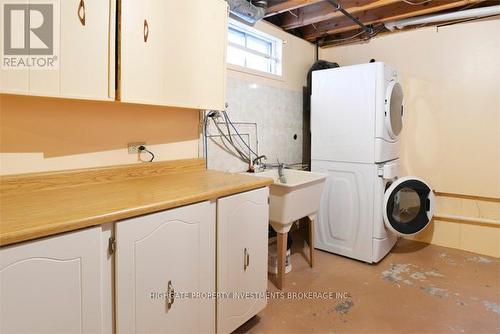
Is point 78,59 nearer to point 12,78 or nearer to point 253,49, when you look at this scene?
point 12,78

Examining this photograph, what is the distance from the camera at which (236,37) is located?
275cm

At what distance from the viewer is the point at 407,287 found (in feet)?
7.80

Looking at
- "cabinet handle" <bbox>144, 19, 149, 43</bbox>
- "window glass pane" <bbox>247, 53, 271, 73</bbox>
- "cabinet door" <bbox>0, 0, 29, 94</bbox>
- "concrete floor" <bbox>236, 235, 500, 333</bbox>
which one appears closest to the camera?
"cabinet door" <bbox>0, 0, 29, 94</bbox>

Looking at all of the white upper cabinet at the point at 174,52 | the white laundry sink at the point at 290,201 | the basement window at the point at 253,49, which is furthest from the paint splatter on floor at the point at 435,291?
the basement window at the point at 253,49

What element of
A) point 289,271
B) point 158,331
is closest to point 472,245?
point 289,271

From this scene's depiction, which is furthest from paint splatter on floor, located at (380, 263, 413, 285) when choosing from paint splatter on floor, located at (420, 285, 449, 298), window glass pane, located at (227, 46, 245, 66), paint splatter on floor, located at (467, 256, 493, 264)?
window glass pane, located at (227, 46, 245, 66)

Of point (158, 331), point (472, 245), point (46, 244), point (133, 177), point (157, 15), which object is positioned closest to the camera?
point (46, 244)

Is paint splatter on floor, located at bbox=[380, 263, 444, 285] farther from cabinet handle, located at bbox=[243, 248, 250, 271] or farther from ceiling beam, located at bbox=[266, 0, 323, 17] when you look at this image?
ceiling beam, located at bbox=[266, 0, 323, 17]

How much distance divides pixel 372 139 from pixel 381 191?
0.47m

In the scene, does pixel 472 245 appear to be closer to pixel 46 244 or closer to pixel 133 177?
pixel 133 177

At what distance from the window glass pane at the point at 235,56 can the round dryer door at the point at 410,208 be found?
178 cm

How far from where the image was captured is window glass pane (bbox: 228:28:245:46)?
2.70 m

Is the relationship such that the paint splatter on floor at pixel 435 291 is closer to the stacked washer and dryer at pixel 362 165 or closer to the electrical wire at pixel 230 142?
the stacked washer and dryer at pixel 362 165
